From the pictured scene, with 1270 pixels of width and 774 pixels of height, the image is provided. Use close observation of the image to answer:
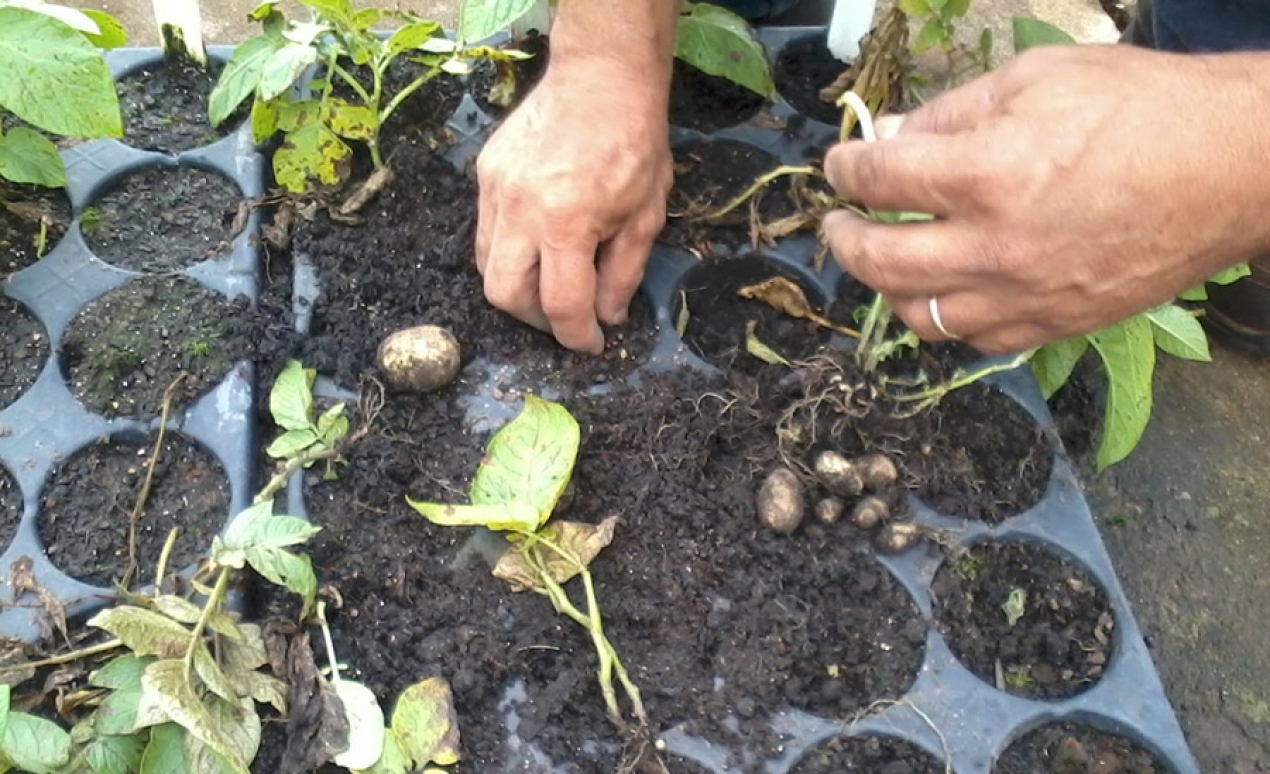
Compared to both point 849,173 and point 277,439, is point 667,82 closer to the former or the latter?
point 849,173

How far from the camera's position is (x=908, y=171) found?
2.36 feet

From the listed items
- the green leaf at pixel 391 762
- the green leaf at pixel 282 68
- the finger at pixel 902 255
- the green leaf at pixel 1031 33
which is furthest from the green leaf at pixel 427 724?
the green leaf at pixel 1031 33

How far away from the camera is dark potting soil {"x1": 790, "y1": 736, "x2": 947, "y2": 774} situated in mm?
→ 859

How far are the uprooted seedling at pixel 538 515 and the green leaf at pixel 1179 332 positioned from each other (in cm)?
52

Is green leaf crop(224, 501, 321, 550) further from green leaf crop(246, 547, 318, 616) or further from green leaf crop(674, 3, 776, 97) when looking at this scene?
green leaf crop(674, 3, 776, 97)

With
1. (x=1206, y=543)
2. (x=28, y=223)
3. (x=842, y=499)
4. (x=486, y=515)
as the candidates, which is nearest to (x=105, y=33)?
(x=28, y=223)

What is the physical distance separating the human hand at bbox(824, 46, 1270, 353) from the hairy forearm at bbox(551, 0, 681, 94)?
34 cm

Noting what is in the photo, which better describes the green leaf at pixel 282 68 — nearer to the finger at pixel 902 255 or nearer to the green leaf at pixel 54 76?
the green leaf at pixel 54 76

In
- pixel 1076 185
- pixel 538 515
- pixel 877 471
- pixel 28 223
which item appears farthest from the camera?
pixel 28 223

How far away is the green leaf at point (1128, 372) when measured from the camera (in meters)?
0.95

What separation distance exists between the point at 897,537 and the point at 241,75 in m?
0.77

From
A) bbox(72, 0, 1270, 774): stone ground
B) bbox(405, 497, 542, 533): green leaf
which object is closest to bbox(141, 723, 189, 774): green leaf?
bbox(405, 497, 542, 533): green leaf

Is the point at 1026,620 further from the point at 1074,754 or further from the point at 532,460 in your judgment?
the point at 532,460

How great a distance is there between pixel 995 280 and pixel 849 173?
127mm
